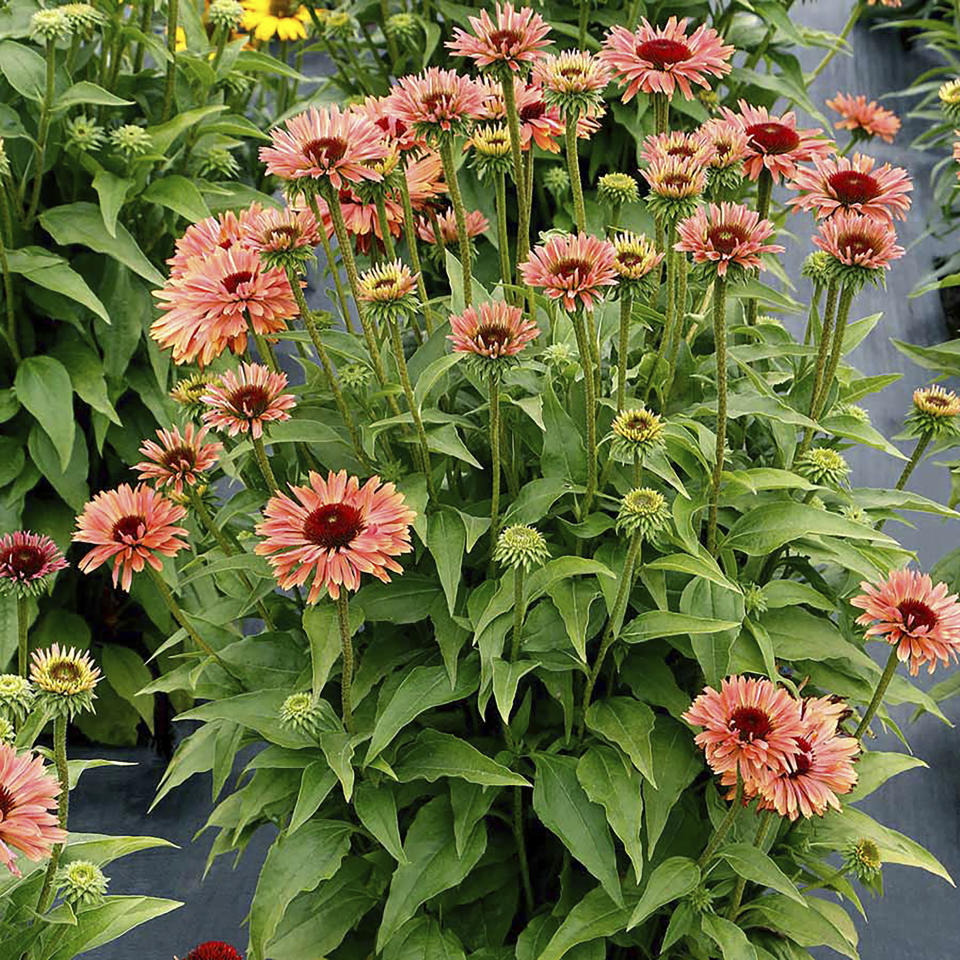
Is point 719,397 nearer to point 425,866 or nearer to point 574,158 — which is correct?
point 574,158

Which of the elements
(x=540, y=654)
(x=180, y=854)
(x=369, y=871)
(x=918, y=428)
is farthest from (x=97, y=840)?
(x=918, y=428)

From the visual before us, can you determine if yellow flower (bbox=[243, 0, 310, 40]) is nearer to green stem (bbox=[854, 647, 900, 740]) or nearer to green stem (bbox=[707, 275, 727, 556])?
green stem (bbox=[707, 275, 727, 556])

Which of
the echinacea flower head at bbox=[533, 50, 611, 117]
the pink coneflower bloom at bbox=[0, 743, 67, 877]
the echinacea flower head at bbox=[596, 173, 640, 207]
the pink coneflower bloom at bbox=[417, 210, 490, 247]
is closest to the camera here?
the pink coneflower bloom at bbox=[0, 743, 67, 877]

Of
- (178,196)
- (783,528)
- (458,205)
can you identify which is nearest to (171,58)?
(178,196)

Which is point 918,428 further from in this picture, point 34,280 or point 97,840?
point 34,280

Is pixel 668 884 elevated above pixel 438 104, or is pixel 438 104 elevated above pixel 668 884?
pixel 438 104

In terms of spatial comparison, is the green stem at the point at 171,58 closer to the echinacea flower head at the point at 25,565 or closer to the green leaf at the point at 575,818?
the echinacea flower head at the point at 25,565

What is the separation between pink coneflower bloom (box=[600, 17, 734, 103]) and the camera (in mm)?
1349

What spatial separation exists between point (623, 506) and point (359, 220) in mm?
466

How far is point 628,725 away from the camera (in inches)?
51.6

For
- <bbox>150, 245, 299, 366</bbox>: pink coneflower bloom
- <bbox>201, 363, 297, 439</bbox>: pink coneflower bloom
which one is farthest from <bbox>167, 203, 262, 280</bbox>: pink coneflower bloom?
<bbox>201, 363, 297, 439</bbox>: pink coneflower bloom

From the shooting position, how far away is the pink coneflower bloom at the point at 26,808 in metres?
0.92

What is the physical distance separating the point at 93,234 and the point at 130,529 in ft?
2.42

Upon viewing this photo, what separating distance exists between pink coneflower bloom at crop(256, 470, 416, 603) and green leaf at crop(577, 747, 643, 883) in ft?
1.01
